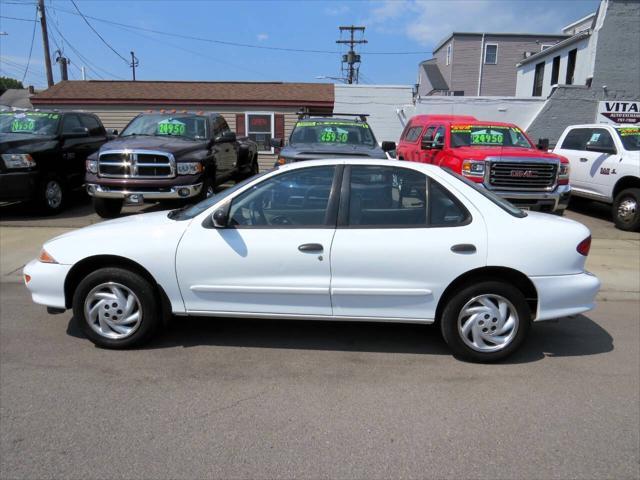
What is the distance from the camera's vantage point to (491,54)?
3328 cm

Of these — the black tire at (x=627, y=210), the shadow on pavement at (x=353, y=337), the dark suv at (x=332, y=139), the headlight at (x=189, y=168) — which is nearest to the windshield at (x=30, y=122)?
the headlight at (x=189, y=168)

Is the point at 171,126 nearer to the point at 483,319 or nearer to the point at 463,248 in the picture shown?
the point at 463,248

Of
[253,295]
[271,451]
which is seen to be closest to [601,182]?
[253,295]

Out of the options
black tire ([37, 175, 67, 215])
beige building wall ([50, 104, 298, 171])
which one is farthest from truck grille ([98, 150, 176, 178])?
beige building wall ([50, 104, 298, 171])

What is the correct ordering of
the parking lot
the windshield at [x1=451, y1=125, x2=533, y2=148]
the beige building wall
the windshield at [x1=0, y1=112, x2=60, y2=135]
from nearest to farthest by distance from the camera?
1. the parking lot
2. the windshield at [x1=451, y1=125, x2=533, y2=148]
3. the windshield at [x1=0, y1=112, x2=60, y2=135]
4. the beige building wall

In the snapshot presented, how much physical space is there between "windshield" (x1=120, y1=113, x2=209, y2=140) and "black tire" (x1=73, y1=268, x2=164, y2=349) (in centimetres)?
624

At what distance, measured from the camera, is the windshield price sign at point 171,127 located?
10070 mm

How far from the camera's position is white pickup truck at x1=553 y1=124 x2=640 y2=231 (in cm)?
954

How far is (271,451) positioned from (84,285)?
2192 mm

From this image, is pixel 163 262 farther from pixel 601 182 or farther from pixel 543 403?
pixel 601 182

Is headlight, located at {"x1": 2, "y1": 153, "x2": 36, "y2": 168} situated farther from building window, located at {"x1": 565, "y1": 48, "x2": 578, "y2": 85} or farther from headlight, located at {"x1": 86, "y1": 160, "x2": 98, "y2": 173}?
building window, located at {"x1": 565, "y1": 48, "x2": 578, "y2": 85}

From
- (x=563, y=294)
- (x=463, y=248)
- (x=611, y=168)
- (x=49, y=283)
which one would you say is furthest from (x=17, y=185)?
(x=611, y=168)

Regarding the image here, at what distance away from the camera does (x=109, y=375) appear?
3809mm

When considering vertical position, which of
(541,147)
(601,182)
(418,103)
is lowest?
(601,182)
